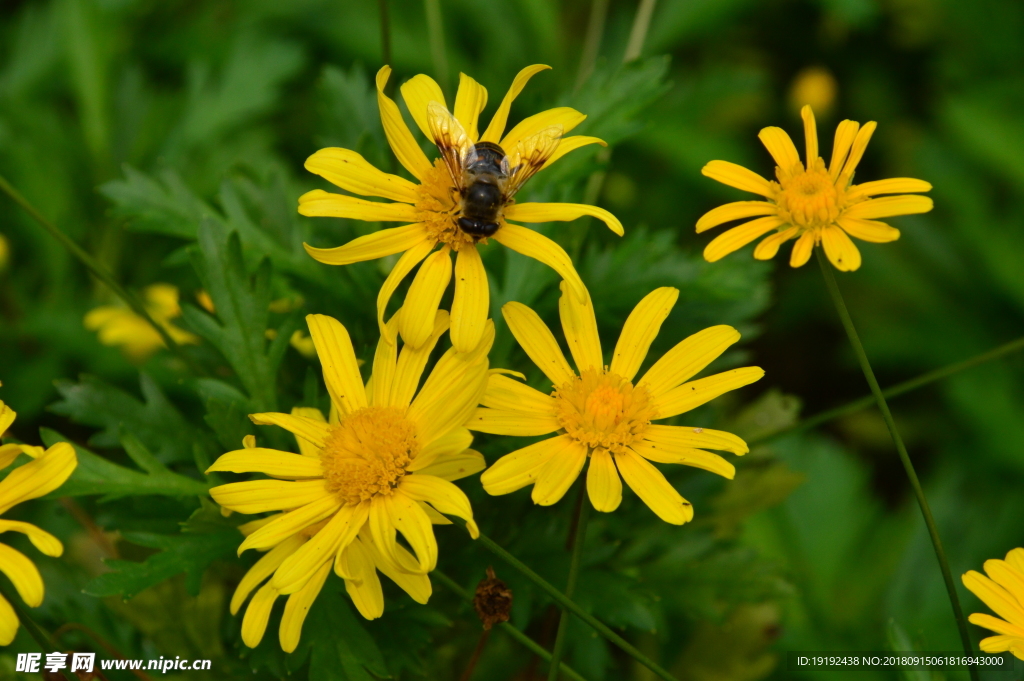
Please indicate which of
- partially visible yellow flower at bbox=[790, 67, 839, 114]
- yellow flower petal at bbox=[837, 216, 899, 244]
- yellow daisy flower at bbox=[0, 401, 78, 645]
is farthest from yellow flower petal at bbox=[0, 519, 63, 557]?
partially visible yellow flower at bbox=[790, 67, 839, 114]

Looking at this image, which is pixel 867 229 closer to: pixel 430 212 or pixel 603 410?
pixel 603 410

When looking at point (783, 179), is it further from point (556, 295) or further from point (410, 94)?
point (410, 94)

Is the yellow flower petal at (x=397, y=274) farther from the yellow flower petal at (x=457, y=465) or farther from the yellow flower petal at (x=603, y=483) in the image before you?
the yellow flower petal at (x=603, y=483)

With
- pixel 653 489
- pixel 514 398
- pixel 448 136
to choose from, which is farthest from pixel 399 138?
pixel 653 489

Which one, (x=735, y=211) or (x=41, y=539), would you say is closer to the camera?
(x=41, y=539)

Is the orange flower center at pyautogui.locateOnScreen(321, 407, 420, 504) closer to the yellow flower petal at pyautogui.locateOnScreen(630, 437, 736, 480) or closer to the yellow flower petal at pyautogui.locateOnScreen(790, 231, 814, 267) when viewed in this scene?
the yellow flower petal at pyautogui.locateOnScreen(630, 437, 736, 480)

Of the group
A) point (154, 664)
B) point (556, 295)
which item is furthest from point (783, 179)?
point (154, 664)
